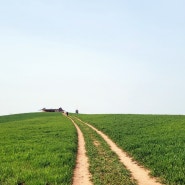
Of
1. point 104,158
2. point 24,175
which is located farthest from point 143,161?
point 24,175

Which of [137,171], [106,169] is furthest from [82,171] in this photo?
[137,171]

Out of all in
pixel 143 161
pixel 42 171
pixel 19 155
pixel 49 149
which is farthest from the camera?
pixel 49 149

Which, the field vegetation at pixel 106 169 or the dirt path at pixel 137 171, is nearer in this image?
the field vegetation at pixel 106 169

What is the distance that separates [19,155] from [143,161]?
346 inches

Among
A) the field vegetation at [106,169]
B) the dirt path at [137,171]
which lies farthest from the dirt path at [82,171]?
the dirt path at [137,171]

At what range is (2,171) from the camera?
1644 cm

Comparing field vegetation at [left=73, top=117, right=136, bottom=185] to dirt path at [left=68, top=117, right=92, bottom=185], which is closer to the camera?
field vegetation at [left=73, top=117, right=136, bottom=185]

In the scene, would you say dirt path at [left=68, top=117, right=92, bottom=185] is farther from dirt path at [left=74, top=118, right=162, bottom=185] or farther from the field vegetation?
dirt path at [left=74, top=118, right=162, bottom=185]

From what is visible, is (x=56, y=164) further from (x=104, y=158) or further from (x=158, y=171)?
(x=158, y=171)

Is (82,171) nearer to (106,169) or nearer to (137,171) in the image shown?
(106,169)

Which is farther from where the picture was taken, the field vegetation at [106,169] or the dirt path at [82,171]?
the dirt path at [82,171]

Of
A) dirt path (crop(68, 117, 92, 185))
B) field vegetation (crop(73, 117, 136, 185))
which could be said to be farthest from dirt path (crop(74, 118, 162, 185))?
dirt path (crop(68, 117, 92, 185))

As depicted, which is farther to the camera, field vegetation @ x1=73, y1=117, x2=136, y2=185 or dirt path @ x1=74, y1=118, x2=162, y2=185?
dirt path @ x1=74, y1=118, x2=162, y2=185

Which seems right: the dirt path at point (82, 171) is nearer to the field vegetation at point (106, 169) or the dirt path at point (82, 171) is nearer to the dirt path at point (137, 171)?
the field vegetation at point (106, 169)
